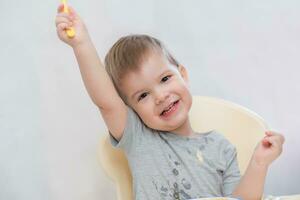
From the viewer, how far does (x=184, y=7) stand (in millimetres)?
1203

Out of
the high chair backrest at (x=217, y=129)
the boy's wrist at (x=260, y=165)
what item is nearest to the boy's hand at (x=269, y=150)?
the boy's wrist at (x=260, y=165)

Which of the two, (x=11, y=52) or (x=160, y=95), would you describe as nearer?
(x=160, y=95)

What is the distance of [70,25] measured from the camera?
76 cm

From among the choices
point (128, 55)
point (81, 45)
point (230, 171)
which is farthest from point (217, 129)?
point (81, 45)

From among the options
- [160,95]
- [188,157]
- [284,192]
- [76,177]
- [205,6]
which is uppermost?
[205,6]

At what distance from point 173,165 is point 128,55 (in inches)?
8.5

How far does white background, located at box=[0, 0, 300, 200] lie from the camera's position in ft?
3.78

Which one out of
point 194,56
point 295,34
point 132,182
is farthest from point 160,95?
point 295,34

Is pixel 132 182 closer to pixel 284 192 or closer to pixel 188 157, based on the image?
pixel 188 157

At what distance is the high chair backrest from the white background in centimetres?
17

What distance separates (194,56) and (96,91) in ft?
1.52

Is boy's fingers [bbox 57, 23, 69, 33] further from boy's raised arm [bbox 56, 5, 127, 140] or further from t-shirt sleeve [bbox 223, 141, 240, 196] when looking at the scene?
t-shirt sleeve [bbox 223, 141, 240, 196]

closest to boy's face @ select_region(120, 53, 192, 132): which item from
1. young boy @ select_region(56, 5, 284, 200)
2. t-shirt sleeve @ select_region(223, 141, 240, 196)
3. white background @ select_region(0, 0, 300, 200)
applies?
young boy @ select_region(56, 5, 284, 200)

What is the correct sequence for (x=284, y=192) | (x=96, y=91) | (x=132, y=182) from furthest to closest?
(x=284, y=192) < (x=132, y=182) < (x=96, y=91)
